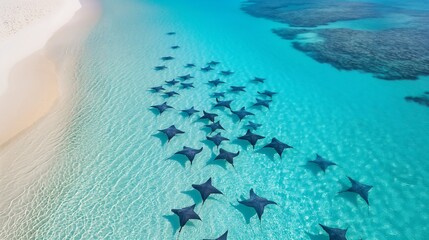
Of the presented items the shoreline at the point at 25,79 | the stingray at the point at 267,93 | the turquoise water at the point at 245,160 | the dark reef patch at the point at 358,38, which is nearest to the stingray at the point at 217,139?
the turquoise water at the point at 245,160

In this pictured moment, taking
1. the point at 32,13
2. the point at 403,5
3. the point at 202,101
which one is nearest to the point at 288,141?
the point at 202,101

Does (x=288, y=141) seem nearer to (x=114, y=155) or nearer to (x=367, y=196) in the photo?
(x=367, y=196)

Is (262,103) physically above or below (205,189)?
below

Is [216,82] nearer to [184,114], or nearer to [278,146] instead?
[184,114]

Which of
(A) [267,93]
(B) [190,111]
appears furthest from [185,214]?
(A) [267,93]

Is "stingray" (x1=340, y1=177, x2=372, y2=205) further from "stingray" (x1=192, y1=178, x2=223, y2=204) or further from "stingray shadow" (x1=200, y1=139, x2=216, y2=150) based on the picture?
"stingray shadow" (x1=200, y1=139, x2=216, y2=150)
